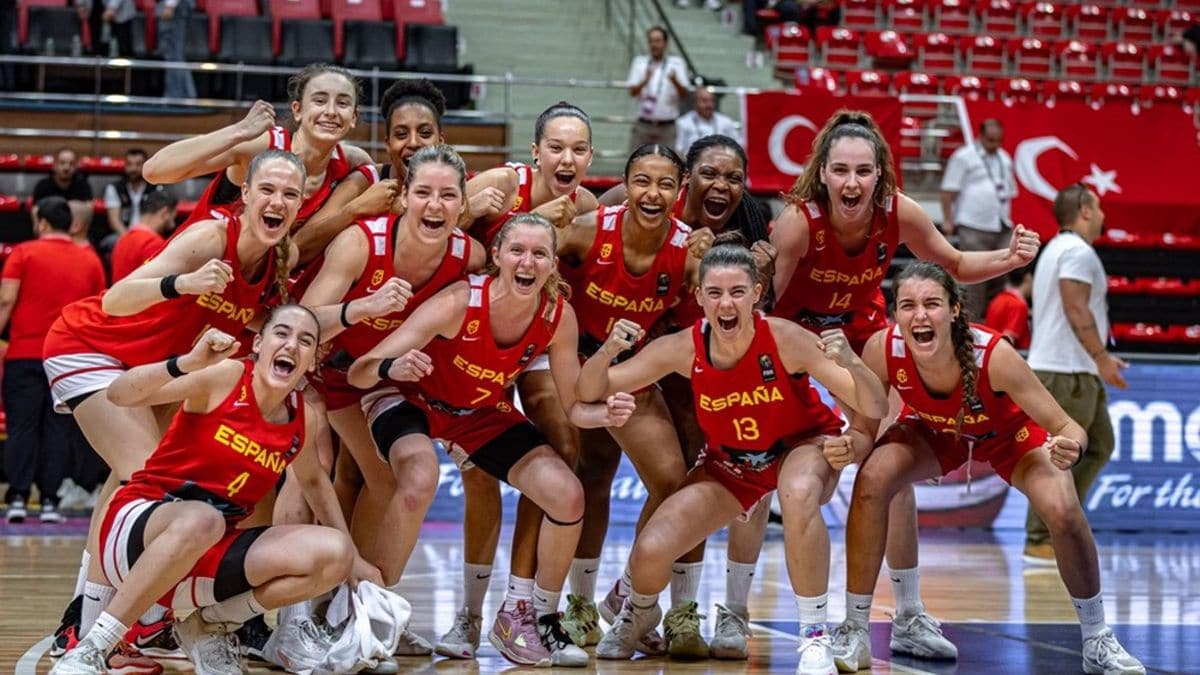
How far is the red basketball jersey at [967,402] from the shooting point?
5.49 meters

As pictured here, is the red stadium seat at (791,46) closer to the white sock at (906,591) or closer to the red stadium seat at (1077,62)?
the red stadium seat at (1077,62)

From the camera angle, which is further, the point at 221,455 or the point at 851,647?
the point at 851,647

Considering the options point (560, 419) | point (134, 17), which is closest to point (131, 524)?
point (560, 419)

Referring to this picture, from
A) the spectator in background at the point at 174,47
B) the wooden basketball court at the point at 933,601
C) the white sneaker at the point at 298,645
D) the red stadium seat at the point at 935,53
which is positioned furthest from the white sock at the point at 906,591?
the red stadium seat at the point at 935,53

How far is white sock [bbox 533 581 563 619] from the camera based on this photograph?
554 cm

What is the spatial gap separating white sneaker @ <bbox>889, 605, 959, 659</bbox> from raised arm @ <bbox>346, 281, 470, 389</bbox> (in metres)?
2.07

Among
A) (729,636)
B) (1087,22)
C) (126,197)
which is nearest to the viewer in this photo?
(729,636)

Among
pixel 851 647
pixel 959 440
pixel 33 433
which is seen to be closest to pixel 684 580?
pixel 851 647

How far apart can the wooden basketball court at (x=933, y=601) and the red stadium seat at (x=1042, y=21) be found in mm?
9444

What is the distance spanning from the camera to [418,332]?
17.4ft

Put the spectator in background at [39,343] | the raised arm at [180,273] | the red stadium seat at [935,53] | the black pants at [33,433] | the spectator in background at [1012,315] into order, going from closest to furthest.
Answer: the raised arm at [180,273] → the spectator in background at [39,343] → the black pants at [33,433] → the spectator in background at [1012,315] → the red stadium seat at [935,53]

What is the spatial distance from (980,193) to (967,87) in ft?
13.2

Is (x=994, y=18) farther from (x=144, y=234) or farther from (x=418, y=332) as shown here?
(x=418, y=332)

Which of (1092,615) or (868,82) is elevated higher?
(868,82)
